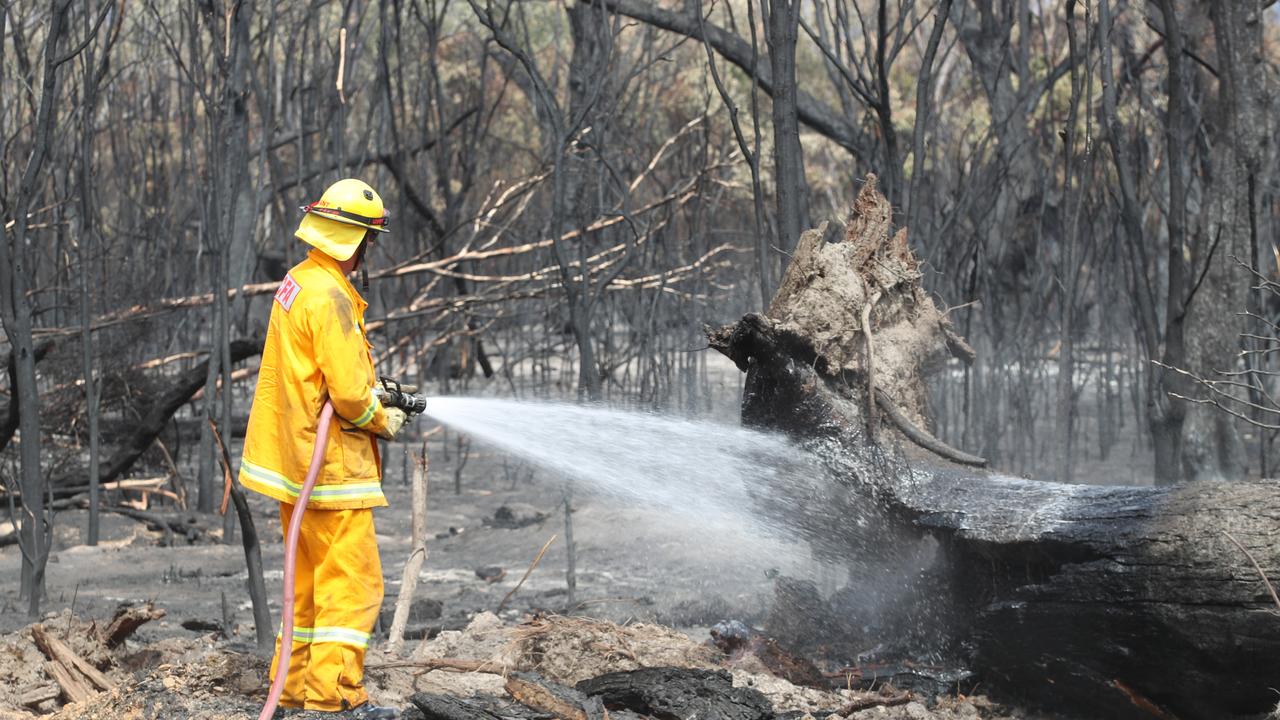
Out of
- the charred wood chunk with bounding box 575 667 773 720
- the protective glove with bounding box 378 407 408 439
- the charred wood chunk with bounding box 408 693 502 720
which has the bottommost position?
the charred wood chunk with bounding box 575 667 773 720

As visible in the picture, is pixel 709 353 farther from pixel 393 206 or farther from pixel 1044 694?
pixel 1044 694

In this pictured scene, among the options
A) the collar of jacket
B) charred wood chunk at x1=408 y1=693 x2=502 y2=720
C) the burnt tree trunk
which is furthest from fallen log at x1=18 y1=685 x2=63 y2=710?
the burnt tree trunk

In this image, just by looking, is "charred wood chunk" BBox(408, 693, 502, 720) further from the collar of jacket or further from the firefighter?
the collar of jacket

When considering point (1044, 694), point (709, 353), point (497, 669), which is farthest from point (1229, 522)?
point (709, 353)

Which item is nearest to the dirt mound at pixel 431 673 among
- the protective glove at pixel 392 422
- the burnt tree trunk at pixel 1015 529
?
the burnt tree trunk at pixel 1015 529

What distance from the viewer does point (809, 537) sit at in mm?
4512

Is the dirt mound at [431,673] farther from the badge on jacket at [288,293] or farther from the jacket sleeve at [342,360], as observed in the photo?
the badge on jacket at [288,293]

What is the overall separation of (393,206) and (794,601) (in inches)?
447

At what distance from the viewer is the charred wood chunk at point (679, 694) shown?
135 inches

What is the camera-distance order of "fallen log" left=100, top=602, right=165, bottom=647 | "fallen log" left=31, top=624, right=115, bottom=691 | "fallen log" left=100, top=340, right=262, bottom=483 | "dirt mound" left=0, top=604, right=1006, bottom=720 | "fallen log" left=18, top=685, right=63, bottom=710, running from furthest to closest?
"fallen log" left=100, top=340, right=262, bottom=483 < "fallen log" left=100, top=602, right=165, bottom=647 < "fallen log" left=31, top=624, right=115, bottom=691 < "fallen log" left=18, top=685, right=63, bottom=710 < "dirt mound" left=0, top=604, right=1006, bottom=720

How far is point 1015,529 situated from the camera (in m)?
3.70

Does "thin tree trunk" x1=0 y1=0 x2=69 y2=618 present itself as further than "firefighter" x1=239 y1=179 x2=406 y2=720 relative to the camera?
Yes

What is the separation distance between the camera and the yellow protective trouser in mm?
3449

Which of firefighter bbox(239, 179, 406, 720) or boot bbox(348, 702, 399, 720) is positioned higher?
firefighter bbox(239, 179, 406, 720)
